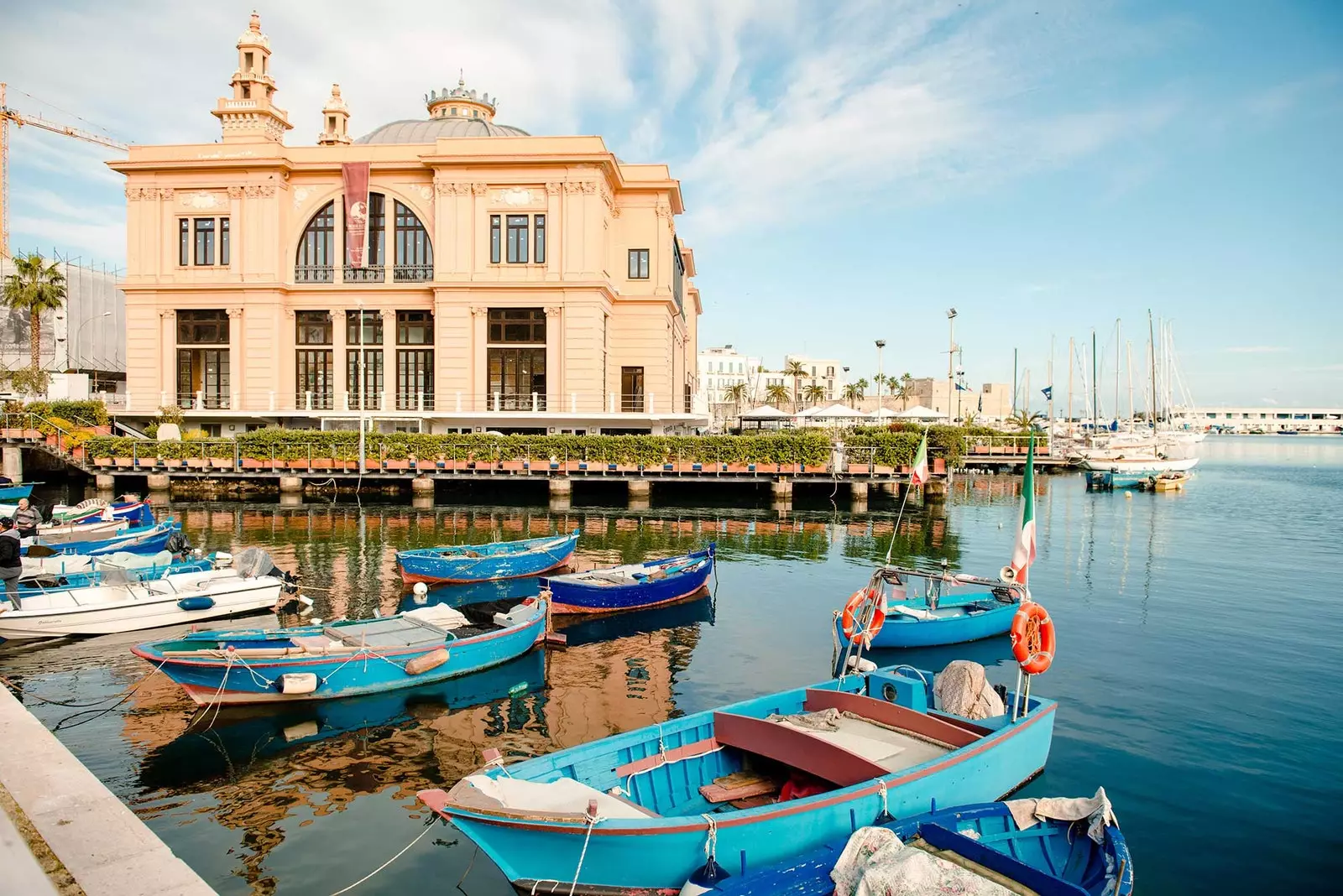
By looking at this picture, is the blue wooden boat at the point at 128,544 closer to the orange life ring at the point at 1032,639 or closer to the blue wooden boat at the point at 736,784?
the blue wooden boat at the point at 736,784

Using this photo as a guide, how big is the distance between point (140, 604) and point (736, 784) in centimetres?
1527

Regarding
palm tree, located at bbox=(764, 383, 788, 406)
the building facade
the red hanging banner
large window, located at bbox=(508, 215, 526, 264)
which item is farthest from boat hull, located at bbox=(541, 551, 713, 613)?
palm tree, located at bbox=(764, 383, 788, 406)

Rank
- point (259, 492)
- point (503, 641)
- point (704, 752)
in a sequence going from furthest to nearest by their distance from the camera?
1. point (259, 492)
2. point (503, 641)
3. point (704, 752)

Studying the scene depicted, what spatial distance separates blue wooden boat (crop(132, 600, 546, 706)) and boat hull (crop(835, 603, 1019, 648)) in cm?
849

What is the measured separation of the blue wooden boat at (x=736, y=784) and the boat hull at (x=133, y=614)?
541 inches

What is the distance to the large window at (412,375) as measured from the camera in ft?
175

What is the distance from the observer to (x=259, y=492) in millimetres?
47562

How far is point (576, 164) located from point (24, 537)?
115 ft

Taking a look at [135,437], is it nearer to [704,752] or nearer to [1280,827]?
[704,752]

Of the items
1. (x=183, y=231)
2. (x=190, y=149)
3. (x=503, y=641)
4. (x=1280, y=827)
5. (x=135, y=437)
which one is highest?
(x=190, y=149)

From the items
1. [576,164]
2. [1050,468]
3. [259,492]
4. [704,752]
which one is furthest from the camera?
[1050,468]

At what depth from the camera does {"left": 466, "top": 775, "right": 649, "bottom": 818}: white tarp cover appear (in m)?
8.73

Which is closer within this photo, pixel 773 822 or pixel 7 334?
pixel 773 822

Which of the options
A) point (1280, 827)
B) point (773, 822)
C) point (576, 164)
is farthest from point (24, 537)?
point (576, 164)
